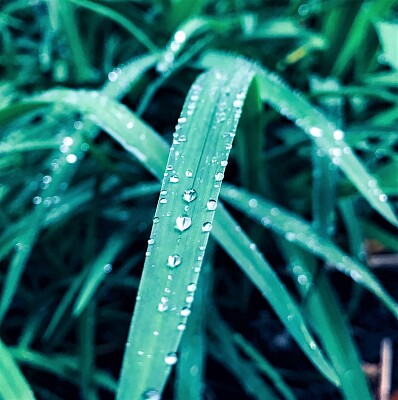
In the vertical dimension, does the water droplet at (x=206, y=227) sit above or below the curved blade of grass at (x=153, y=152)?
below

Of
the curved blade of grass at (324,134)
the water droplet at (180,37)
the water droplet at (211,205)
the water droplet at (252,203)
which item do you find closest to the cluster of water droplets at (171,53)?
the water droplet at (180,37)

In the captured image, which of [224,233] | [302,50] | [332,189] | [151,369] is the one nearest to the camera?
[151,369]

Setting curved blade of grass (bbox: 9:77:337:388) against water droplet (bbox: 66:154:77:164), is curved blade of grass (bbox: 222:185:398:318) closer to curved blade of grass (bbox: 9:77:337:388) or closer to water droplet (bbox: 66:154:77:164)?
curved blade of grass (bbox: 9:77:337:388)

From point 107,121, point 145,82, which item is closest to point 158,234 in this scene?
point 107,121

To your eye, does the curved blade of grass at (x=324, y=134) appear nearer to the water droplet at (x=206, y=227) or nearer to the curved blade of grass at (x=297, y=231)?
the curved blade of grass at (x=297, y=231)

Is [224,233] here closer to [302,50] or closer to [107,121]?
[107,121]

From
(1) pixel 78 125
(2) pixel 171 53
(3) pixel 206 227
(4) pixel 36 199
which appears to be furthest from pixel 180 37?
(3) pixel 206 227
